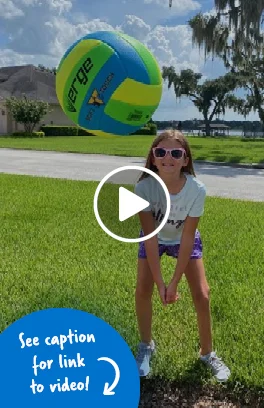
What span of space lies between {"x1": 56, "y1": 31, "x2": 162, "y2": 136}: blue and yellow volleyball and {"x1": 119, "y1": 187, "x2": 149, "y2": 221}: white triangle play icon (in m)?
0.46

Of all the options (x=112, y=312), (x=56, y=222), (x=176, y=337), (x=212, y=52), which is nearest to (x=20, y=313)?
(x=112, y=312)

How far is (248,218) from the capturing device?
6832 millimetres

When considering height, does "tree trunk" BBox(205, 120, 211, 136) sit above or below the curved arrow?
above

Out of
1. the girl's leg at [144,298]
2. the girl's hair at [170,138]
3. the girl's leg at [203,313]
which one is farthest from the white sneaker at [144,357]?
the girl's hair at [170,138]

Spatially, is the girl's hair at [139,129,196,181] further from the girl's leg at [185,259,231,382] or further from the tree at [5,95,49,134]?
the tree at [5,95,49,134]

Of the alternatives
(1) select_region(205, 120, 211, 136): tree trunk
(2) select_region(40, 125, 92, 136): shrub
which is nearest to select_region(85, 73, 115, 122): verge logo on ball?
(2) select_region(40, 125, 92, 136): shrub

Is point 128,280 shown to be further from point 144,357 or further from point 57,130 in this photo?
point 57,130

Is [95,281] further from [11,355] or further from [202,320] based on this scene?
[11,355]

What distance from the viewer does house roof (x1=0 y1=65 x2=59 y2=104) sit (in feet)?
145

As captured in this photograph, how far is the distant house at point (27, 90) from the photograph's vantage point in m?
41.7

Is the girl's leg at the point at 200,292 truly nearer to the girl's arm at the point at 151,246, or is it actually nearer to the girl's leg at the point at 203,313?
the girl's leg at the point at 203,313

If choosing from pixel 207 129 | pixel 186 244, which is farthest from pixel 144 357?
pixel 207 129

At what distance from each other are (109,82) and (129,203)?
2.08 feet

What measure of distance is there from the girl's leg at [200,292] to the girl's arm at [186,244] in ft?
0.53
